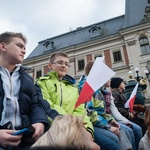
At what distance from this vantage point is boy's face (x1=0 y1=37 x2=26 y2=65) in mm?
1963

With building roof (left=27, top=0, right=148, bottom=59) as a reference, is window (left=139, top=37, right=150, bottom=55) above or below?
below

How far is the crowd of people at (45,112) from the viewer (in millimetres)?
1091

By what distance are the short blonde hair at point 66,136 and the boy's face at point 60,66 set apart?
1.35 meters

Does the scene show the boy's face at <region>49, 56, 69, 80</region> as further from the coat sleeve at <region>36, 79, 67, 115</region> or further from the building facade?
the building facade

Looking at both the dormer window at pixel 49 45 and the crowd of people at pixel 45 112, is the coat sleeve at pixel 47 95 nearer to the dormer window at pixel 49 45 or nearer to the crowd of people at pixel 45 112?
the crowd of people at pixel 45 112

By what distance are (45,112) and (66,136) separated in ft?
3.05

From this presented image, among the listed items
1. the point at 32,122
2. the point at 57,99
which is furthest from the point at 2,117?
the point at 57,99

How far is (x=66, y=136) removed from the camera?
0.99 meters

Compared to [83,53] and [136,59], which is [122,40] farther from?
[83,53]

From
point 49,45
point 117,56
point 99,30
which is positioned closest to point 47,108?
point 117,56

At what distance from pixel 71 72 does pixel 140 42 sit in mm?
7398

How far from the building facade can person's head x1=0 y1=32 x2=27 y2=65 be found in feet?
44.5

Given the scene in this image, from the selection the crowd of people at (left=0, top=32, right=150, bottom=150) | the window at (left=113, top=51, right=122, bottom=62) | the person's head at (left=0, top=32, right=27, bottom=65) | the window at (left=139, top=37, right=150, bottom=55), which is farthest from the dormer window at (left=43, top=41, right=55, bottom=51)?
the person's head at (left=0, top=32, right=27, bottom=65)

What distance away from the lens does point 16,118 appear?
1.61 m
